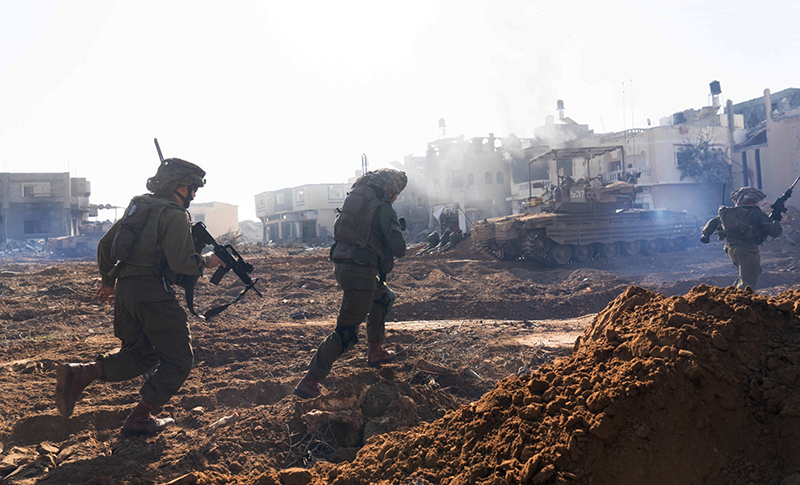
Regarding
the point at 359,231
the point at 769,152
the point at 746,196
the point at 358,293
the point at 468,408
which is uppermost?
the point at 769,152

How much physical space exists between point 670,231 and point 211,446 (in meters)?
18.7

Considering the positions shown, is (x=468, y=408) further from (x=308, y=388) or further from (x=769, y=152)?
(x=769, y=152)

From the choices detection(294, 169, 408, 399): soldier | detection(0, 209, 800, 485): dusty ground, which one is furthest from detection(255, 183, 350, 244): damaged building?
detection(294, 169, 408, 399): soldier

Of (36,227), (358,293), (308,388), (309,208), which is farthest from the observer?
(309,208)

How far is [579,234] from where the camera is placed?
56.4 feet

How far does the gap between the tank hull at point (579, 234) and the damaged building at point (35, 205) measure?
36368 millimetres

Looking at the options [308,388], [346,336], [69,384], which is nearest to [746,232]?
[346,336]

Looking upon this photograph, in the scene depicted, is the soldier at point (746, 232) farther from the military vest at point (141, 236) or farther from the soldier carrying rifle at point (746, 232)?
the military vest at point (141, 236)

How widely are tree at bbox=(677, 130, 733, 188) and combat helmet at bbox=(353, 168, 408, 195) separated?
106ft

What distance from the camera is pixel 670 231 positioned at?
19.2 meters

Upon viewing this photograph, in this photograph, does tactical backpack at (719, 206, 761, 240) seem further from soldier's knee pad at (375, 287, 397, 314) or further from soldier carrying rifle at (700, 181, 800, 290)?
soldier's knee pad at (375, 287, 397, 314)

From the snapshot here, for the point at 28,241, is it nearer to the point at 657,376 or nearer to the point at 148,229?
the point at 148,229

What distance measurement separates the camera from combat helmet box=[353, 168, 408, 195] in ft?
15.2

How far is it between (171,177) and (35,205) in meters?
45.9
